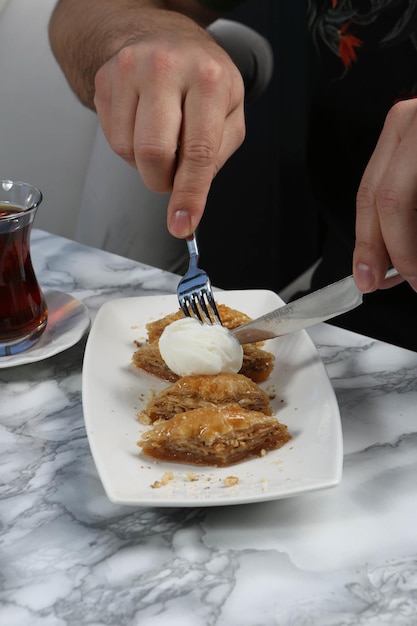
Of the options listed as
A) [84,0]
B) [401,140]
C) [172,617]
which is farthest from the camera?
[84,0]

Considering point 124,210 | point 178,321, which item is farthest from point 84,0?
point 178,321

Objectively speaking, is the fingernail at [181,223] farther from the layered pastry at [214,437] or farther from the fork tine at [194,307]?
the layered pastry at [214,437]

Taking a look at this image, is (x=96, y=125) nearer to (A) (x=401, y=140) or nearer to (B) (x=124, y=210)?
(B) (x=124, y=210)

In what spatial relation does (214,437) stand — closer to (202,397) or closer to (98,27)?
(202,397)

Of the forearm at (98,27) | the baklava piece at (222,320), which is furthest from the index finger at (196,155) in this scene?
the forearm at (98,27)

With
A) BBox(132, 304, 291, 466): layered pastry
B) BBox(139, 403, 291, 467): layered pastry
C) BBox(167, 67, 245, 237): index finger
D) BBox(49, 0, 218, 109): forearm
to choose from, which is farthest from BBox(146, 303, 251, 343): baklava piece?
BBox(49, 0, 218, 109): forearm

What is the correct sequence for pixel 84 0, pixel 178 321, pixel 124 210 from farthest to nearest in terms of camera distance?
pixel 124 210 → pixel 84 0 → pixel 178 321

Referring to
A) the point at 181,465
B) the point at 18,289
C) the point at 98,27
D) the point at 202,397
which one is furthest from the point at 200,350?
the point at 98,27
